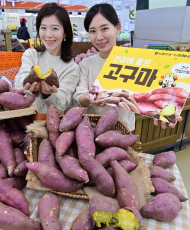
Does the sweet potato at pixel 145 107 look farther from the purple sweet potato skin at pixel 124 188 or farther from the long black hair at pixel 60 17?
the long black hair at pixel 60 17

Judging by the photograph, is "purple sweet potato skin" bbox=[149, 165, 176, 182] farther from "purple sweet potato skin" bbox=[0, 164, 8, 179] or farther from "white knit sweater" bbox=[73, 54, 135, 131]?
"purple sweet potato skin" bbox=[0, 164, 8, 179]

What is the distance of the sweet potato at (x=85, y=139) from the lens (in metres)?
0.86

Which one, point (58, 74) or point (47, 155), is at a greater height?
point (58, 74)

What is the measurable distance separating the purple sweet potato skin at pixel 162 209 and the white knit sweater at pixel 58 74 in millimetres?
877

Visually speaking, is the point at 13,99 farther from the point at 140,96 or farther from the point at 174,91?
the point at 174,91

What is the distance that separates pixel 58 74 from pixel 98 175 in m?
0.92

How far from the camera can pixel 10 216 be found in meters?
0.68

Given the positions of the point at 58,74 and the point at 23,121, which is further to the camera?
the point at 58,74

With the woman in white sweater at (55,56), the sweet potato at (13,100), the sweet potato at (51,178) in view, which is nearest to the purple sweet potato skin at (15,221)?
the sweet potato at (51,178)

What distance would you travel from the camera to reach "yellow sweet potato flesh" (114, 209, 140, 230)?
0.56 metres

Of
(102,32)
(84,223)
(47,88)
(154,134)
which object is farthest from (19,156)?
(154,134)

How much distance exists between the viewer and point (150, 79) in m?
0.99

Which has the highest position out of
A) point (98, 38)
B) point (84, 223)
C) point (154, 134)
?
point (98, 38)

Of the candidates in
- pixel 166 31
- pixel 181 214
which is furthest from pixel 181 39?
pixel 181 214
